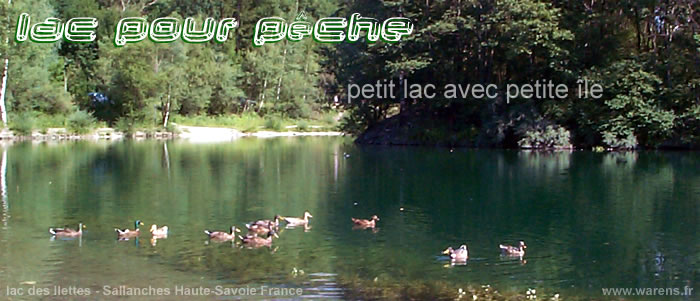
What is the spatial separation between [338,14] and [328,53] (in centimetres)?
916

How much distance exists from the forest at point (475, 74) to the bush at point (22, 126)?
0.44ft

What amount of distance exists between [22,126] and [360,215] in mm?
46628

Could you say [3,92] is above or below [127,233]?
above

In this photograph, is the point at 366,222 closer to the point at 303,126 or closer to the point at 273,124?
the point at 273,124

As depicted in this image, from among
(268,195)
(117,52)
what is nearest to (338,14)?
(117,52)

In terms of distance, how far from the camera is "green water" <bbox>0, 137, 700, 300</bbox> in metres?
14.4

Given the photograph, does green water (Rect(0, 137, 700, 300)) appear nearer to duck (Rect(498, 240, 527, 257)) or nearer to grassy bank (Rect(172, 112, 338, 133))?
duck (Rect(498, 240, 527, 257))

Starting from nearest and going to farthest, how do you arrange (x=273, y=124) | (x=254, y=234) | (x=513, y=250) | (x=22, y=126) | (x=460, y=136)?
(x=513, y=250) < (x=254, y=234) < (x=460, y=136) < (x=22, y=126) < (x=273, y=124)

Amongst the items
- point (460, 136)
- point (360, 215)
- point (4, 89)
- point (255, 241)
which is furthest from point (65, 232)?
point (4, 89)

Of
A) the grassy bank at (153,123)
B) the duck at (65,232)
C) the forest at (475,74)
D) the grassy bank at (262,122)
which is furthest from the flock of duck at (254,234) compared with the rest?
the grassy bank at (262,122)

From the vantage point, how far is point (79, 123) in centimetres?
6569

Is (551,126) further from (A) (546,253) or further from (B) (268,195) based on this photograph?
(A) (546,253)

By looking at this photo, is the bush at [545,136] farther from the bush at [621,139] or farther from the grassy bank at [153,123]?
the grassy bank at [153,123]

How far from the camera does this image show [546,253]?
16.5 meters
